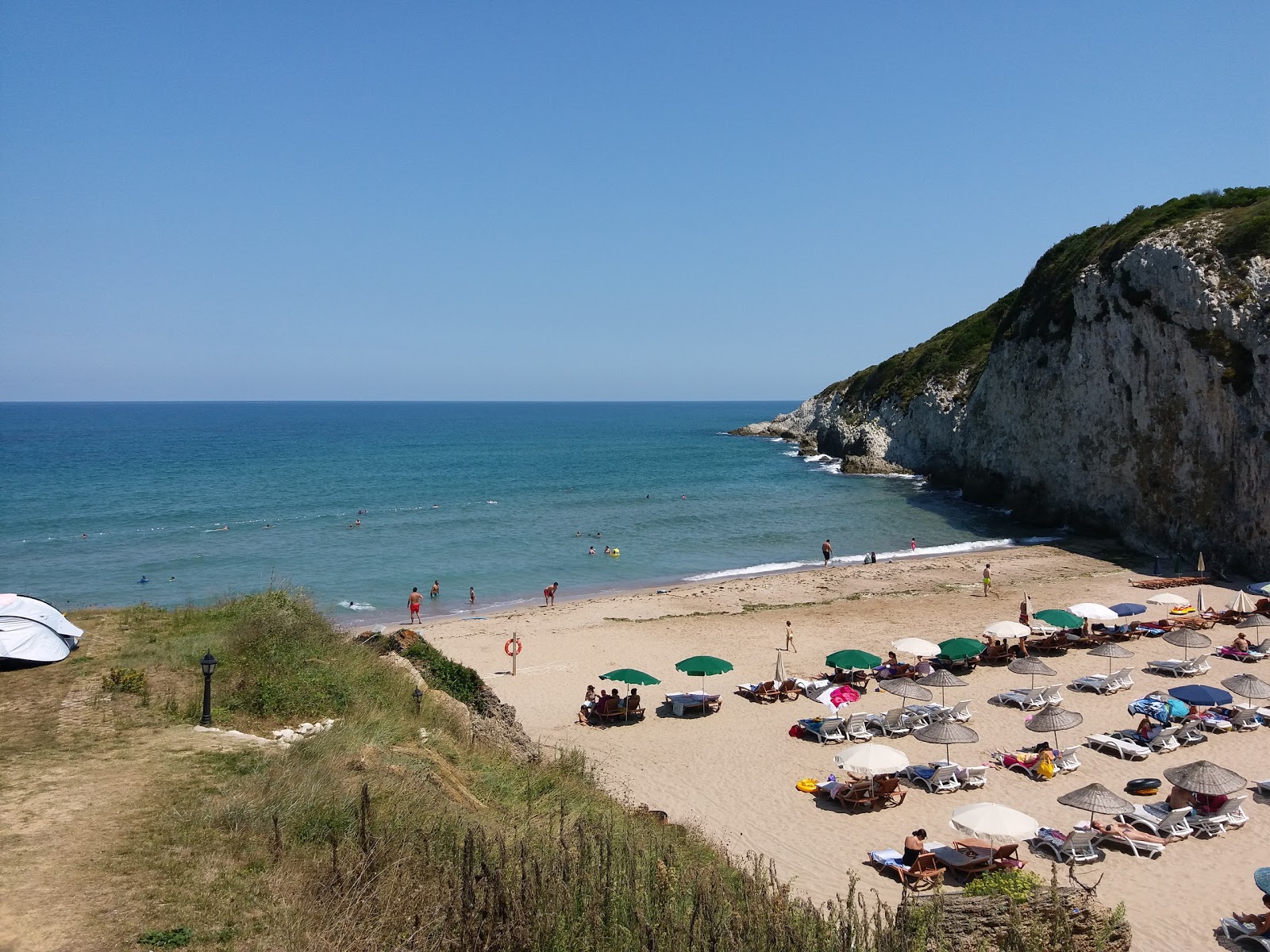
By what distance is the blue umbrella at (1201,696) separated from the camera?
1667 cm

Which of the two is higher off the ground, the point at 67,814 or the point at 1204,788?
the point at 67,814

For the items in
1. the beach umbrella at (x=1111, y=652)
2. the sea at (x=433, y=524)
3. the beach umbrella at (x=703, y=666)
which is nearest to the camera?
the beach umbrella at (x=703, y=666)

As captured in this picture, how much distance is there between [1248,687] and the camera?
1692 centimetres

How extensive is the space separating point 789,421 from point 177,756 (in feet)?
391

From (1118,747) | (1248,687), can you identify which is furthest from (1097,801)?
(1248,687)

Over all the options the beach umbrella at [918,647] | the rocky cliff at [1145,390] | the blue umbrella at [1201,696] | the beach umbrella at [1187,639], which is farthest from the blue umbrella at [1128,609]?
the rocky cliff at [1145,390]

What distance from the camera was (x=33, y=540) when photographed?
1661 inches

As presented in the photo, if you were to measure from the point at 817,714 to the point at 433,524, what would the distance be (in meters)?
34.0

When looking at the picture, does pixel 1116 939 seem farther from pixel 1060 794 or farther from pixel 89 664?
pixel 89 664

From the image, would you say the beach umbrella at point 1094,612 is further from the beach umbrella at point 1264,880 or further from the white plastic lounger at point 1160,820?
the beach umbrella at point 1264,880

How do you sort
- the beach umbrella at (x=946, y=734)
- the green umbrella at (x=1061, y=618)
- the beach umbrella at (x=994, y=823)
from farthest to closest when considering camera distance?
1. the green umbrella at (x=1061, y=618)
2. the beach umbrella at (x=946, y=734)
3. the beach umbrella at (x=994, y=823)

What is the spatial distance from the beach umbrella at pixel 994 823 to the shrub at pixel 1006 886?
2.48 metres

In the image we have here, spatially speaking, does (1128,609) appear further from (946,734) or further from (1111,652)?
(946,734)

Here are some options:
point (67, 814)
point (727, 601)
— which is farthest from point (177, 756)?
point (727, 601)
